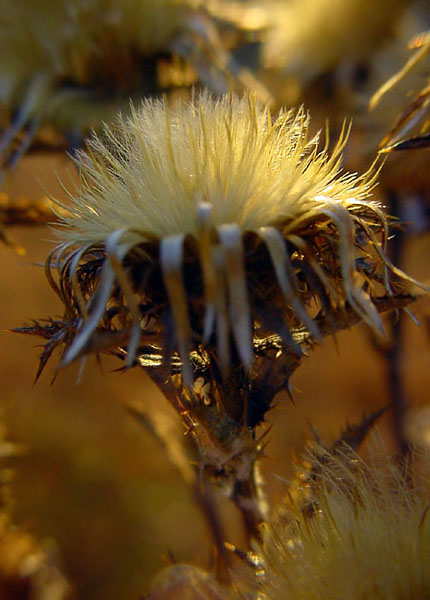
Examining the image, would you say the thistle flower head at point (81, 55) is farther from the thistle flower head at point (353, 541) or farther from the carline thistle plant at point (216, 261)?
the thistle flower head at point (353, 541)

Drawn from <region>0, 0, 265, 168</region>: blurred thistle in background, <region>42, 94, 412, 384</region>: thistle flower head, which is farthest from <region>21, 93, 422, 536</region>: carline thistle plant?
<region>0, 0, 265, 168</region>: blurred thistle in background

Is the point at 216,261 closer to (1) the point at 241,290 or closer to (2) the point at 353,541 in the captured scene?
(1) the point at 241,290

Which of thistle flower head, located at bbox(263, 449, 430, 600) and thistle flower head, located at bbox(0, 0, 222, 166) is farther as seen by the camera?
thistle flower head, located at bbox(0, 0, 222, 166)

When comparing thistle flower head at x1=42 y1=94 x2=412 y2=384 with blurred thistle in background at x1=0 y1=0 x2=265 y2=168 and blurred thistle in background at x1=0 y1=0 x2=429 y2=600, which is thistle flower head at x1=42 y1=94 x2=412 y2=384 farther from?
blurred thistle in background at x1=0 y1=0 x2=265 y2=168

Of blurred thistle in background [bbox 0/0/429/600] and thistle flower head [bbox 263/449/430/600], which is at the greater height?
blurred thistle in background [bbox 0/0/429/600]

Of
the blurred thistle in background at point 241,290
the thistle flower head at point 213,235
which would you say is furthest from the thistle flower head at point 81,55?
the thistle flower head at point 213,235

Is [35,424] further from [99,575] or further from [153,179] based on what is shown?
[153,179]

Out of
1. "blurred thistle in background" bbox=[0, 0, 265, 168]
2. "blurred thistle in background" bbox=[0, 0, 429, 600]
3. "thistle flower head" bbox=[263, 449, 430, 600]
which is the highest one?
"blurred thistle in background" bbox=[0, 0, 265, 168]
